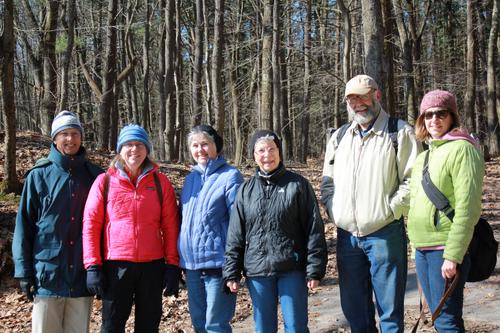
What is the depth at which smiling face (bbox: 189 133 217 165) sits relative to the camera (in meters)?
4.39

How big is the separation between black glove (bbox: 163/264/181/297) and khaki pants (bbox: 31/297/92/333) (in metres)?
0.61

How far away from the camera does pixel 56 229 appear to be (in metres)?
4.14

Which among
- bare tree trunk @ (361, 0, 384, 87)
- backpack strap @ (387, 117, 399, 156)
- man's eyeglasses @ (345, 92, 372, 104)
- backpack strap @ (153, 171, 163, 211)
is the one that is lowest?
backpack strap @ (153, 171, 163, 211)

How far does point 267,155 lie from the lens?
4055 millimetres

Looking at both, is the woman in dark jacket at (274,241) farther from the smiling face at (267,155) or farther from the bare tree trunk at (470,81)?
the bare tree trunk at (470,81)

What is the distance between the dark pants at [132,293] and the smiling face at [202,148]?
86 centimetres

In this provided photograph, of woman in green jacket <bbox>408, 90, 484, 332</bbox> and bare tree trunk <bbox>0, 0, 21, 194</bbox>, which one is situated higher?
bare tree trunk <bbox>0, 0, 21, 194</bbox>

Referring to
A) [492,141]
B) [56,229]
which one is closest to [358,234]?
[56,229]

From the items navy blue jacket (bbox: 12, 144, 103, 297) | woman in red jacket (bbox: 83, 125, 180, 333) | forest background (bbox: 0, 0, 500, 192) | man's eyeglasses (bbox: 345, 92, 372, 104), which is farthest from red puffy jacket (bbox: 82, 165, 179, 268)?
forest background (bbox: 0, 0, 500, 192)

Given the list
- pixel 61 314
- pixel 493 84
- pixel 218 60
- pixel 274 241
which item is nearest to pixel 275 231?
pixel 274 241

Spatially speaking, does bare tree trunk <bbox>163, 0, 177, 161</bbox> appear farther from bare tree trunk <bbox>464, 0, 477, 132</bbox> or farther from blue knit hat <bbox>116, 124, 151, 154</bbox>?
blue knit hat <bbox>116, 124, 151, 154</bbox>

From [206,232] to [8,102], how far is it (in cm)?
645

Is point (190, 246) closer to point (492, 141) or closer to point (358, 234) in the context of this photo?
point (358, 234)

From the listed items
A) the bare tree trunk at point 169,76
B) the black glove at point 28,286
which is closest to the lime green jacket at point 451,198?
the black glove at point 28,286
